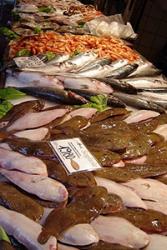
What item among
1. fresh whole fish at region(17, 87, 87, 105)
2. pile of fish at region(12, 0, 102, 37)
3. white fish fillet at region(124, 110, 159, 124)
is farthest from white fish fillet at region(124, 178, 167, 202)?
pile of fish at region(12, 0, 102, 37)

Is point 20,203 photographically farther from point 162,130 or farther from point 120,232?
point 162,130

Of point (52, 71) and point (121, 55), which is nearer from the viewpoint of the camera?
point (52, 71)

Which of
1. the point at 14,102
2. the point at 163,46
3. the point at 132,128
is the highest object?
the point at 132,128

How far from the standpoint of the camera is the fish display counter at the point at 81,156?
6.39ft

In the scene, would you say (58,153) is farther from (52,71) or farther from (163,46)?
(163,46)

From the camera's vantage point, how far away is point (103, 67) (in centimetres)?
444

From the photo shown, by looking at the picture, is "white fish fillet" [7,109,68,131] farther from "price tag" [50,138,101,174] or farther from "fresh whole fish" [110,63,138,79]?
"fresh whole fish" [110,63,138,79]

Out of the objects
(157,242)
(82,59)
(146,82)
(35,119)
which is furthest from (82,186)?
(82,59)

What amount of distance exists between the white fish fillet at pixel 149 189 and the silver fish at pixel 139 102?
1.39 m

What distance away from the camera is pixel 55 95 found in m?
3.46

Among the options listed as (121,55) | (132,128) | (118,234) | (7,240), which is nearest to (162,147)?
(132,128)

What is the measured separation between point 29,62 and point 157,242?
274cm

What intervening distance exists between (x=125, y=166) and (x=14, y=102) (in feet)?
4.31

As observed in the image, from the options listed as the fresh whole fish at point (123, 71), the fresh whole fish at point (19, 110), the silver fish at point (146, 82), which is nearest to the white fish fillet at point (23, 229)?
the fresh whole fish at point (19, 110)
